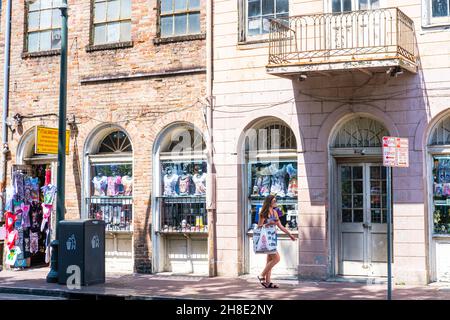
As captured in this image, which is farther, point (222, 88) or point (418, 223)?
point (222, 88)

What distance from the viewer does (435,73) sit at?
48.2ft

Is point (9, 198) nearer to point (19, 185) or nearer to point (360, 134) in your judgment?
point (19, 185)

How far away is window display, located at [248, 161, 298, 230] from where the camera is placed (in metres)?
16.2

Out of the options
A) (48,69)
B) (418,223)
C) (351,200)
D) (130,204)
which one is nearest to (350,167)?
(351,200)

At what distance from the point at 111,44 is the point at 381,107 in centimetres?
684

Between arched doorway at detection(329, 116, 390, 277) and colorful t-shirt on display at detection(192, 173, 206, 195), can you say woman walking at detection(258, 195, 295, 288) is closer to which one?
arched doorway at detection(329, 116, 390, 277)

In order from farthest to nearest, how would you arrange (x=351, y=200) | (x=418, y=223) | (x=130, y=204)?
(x=130, y=204), (x=351, y=200), (x=418, y=223)

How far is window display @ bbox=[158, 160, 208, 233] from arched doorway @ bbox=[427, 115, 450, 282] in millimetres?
5059

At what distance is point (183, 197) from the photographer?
1730cm

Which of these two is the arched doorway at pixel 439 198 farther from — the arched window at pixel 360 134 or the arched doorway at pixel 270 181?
the arched doorway at pixel 270 181

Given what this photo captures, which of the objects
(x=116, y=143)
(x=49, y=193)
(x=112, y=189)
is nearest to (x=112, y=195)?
(x=112, y=189)

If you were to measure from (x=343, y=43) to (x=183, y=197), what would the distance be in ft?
16.7

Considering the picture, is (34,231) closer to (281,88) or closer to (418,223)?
(281,88)

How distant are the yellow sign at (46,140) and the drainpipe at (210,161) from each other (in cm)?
370
